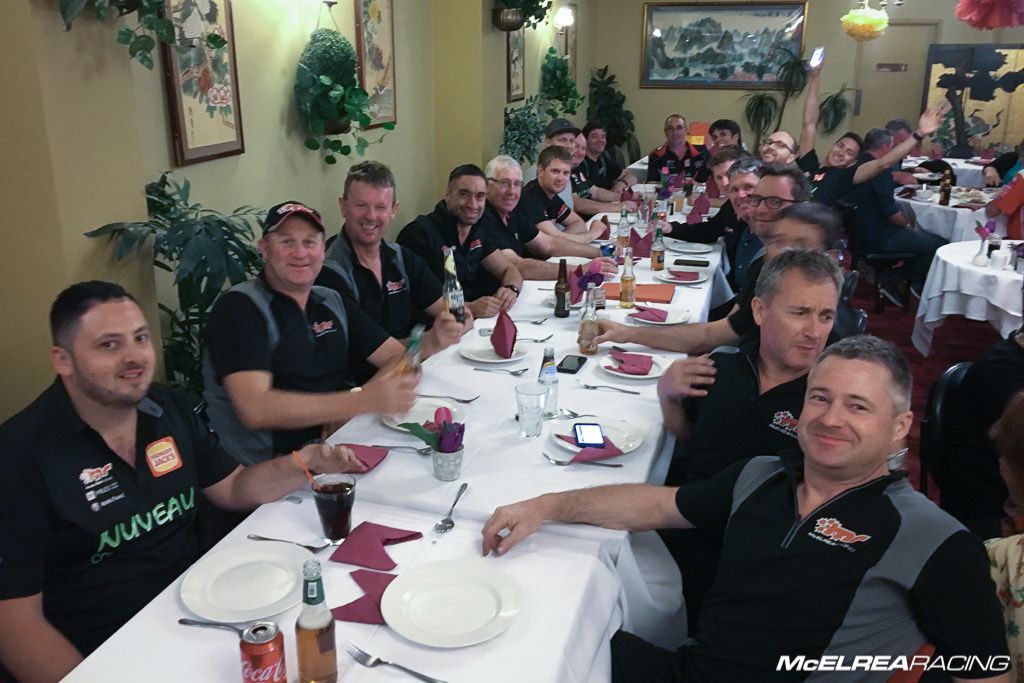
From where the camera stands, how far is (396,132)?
536 centimetres

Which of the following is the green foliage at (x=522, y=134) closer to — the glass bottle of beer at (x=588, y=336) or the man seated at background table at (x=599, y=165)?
the man seated at background table at (x=599, y=165)

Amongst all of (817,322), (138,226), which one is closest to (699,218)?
(817,322)

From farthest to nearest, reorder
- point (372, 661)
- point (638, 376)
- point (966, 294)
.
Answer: point (966, 294) → point (638, 376) → point (372, 661)

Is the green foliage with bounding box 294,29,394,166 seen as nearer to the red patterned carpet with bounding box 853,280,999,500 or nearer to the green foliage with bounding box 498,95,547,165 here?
the green foliage with bounding box 498,95,547,165

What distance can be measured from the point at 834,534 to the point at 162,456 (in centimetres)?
138

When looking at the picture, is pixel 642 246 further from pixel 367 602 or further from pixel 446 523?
pixel 367 602

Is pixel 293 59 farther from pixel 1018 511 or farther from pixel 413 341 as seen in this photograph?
pixel 1018 511

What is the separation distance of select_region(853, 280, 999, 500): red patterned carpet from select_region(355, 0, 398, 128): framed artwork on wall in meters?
3.53

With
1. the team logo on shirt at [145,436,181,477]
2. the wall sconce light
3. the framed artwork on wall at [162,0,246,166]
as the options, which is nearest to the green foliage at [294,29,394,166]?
the framed artwork on wall at [162,0,246,166]

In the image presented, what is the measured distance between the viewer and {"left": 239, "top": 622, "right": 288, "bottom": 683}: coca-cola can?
1168 mm

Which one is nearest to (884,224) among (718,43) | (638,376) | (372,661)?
(638,376)

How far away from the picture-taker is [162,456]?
176 centimetres

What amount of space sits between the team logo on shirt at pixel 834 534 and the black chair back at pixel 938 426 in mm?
984

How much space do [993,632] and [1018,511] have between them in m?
0.39
